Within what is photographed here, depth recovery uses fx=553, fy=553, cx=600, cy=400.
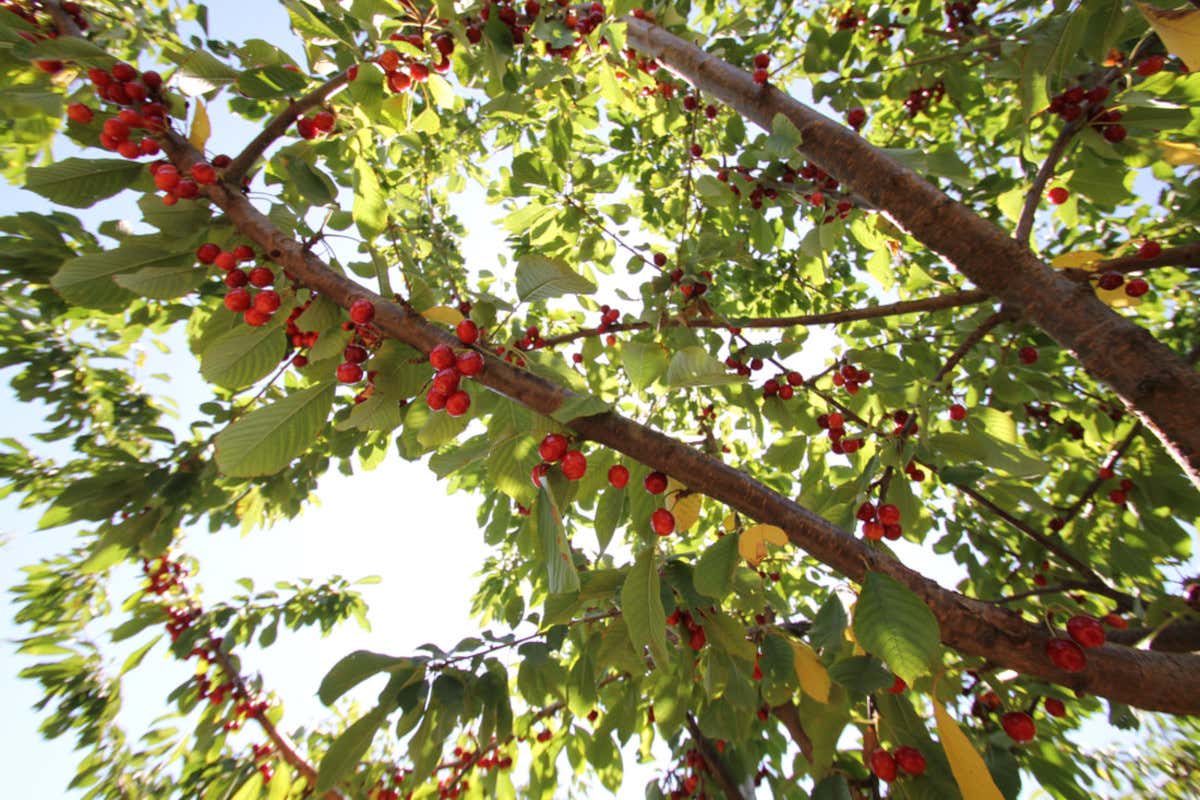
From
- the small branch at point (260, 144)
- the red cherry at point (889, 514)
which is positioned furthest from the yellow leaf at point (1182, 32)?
the small branch at point (260, 144)

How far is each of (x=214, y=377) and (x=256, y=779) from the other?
5.64ft

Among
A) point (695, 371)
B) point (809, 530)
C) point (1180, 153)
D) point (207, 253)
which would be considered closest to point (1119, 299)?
point (1180, 153)

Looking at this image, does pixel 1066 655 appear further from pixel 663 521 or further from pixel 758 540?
pixel 663 521

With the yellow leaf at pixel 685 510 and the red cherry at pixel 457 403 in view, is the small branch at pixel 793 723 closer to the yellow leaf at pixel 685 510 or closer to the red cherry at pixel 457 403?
the yellow leaf at pixel 685 510

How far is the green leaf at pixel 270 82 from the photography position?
1.74m

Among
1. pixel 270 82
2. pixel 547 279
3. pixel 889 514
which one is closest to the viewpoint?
pixel 547 279

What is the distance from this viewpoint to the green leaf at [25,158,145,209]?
5.26 feet

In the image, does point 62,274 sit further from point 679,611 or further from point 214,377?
point 679,611

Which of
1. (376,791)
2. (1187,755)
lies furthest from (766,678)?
(1187,755)

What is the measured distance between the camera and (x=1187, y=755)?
3.40 m

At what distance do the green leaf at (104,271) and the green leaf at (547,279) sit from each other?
107 centimetres

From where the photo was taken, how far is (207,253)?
171 centimetres

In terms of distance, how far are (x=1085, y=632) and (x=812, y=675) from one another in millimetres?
676

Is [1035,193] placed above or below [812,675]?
above
